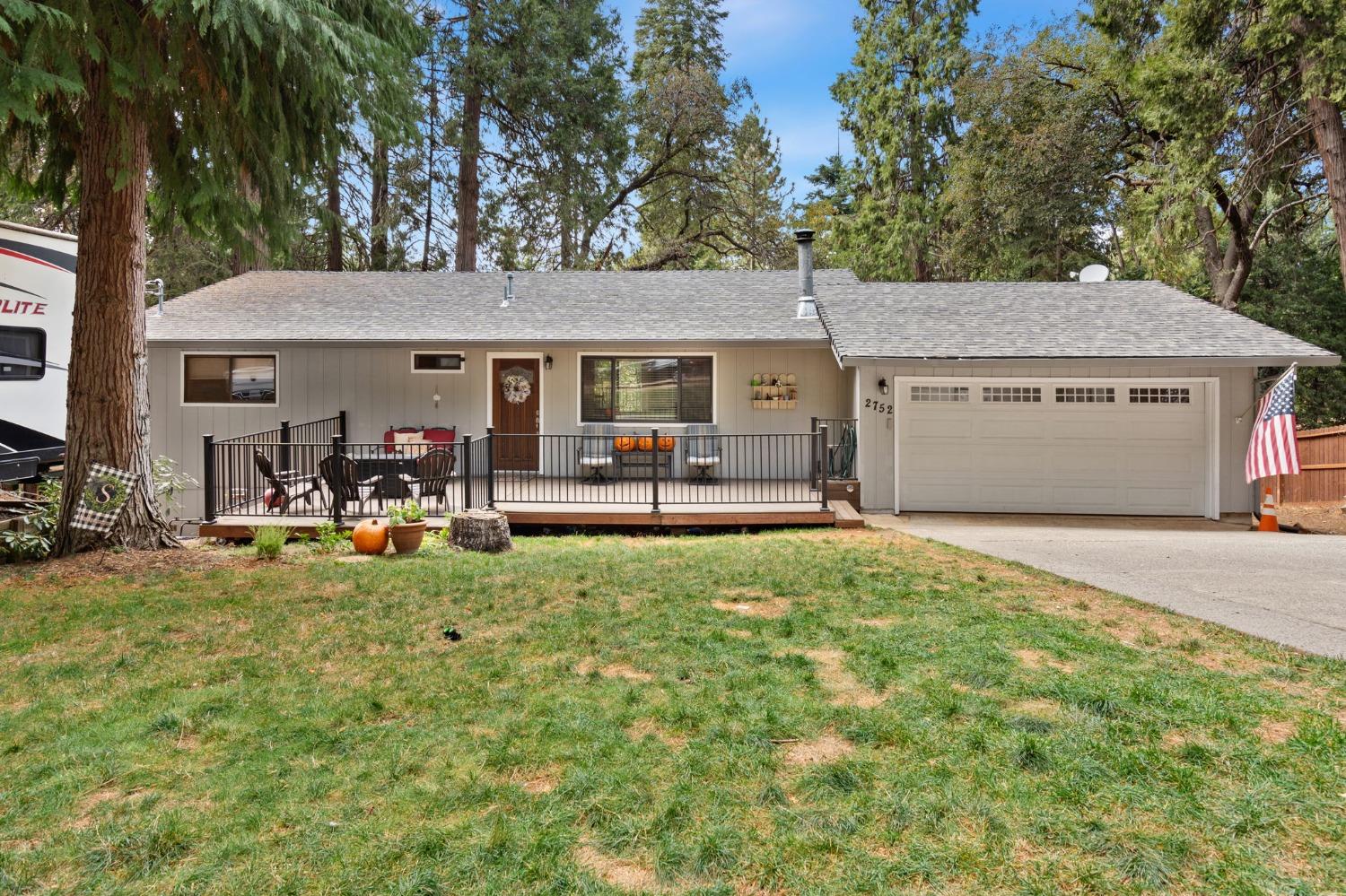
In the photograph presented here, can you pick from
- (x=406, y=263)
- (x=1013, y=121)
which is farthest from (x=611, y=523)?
(x=1013, y=121)

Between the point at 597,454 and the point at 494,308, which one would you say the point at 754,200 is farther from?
the point at 597,454

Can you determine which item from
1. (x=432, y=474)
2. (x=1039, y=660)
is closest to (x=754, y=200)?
(x=432, y=474)

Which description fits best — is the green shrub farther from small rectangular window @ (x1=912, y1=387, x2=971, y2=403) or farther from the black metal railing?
small rectangular window @ (x1=912, y1=387, x2=971, y2=403)

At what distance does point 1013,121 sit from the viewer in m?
19.0

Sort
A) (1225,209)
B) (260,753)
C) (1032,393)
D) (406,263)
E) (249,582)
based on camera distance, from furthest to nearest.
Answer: (406,263), (1225,209), (1032,393), (249,582), (260,753)

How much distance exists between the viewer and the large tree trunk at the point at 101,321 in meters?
7.17

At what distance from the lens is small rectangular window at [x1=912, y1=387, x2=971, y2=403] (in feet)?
34.9

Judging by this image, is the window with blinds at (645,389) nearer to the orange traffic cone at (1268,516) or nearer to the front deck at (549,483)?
the front deck at (549,483)

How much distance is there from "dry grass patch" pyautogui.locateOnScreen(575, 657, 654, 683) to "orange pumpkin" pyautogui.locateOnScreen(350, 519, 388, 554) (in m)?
4.31

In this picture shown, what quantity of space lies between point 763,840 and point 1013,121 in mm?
21062

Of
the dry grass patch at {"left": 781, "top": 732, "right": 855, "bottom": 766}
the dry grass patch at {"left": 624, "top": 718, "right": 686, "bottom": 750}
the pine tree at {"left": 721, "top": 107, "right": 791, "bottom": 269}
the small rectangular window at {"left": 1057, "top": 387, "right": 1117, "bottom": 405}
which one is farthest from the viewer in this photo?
the pine tree at {"left": 721, "top": 107, "right": 791, "bottom": 269}

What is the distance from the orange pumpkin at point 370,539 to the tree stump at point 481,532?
2.41 ft

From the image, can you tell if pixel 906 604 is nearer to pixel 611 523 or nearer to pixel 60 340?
pixel 611 523

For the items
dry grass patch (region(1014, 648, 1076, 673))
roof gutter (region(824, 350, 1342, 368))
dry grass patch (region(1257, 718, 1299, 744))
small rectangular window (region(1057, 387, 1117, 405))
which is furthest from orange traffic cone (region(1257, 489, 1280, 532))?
dry grass patch (region(1257, 718, 1299, 744))
